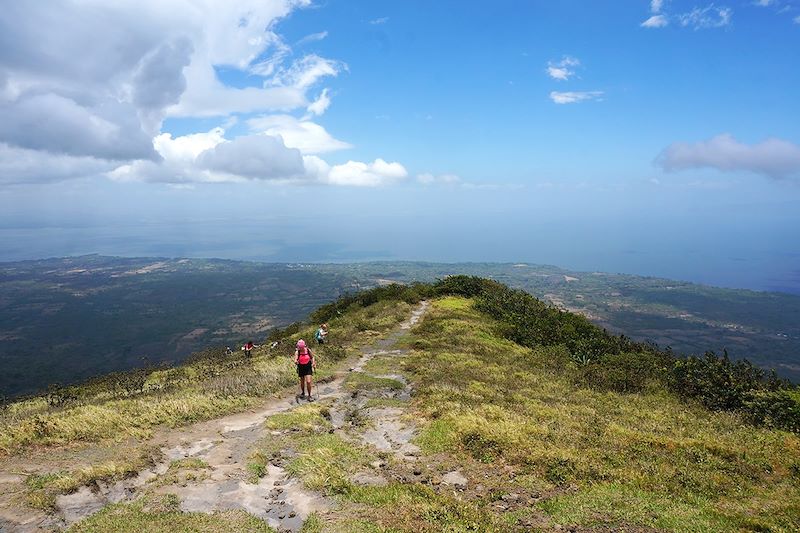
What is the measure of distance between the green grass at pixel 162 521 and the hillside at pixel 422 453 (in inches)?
1.5

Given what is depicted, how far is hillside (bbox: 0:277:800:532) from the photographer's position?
8562 millimetres

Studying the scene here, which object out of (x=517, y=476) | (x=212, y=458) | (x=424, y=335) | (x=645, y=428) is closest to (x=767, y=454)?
(x=645, y=428)

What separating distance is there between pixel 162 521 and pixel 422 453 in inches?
247

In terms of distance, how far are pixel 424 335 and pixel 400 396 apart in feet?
37.5

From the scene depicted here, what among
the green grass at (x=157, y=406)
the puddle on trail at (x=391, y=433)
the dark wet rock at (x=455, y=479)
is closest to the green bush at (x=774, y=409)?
the dark wet rock at (x=455, y=479)

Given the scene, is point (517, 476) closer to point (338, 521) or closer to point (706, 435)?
point (338, 521)

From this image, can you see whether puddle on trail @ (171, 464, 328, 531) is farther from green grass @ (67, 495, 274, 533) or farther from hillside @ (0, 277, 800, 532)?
green grass @ (67, 495, 274, 533)

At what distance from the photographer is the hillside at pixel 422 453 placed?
28.1 ft

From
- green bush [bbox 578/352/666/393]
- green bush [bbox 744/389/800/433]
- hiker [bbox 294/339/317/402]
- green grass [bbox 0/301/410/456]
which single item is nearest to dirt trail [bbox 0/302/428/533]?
green grass [bbox 0/301/410/456]

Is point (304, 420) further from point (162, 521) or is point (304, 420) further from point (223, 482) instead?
point (162, 521)

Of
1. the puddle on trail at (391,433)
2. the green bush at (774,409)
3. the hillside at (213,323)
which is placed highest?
the green bush at (774,409)

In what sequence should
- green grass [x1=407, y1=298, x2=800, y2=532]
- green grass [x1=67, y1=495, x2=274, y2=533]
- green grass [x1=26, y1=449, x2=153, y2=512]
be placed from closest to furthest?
green grass [x1=67, y1=495, x2=274, y2=533] → green grass [x1=407, y1=298, x2=800, y2=532] → green grass [x1=26, y1=449, x2=153, y2=512]

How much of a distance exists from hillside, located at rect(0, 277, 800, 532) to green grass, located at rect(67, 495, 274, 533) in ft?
0.12

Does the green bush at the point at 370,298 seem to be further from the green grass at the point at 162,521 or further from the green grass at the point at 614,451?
the green grass at the point at 162,521
